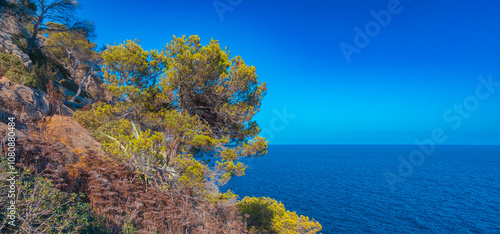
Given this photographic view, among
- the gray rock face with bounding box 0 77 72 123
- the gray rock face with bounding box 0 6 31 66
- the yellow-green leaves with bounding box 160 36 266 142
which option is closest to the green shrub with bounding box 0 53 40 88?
the gray rock face with bounding box 0 77 72 123

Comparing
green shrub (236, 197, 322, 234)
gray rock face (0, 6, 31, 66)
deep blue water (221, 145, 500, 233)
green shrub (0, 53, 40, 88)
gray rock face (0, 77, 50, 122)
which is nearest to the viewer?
gray rock face (0, 77, 50, 122)

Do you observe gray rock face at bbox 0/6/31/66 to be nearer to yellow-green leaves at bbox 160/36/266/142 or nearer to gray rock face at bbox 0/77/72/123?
gray rock face at bbox 0/77/72/123

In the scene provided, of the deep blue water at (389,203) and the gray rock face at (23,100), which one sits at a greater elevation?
the deep blue water at (389,203)

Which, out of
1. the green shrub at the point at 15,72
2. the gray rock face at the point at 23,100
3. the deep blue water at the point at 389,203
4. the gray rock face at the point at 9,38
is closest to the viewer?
the gray rock face at the point at 23,100

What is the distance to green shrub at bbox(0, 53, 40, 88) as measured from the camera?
12.1 m

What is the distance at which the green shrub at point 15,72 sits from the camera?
12.1 metres

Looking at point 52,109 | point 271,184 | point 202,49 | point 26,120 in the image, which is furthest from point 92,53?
point 271,184

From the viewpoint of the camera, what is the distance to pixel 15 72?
12734mm

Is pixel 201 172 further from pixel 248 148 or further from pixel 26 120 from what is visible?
pixel 26 120

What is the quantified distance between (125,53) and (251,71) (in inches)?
240

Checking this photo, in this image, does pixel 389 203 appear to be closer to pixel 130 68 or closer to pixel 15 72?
pixel 130 68

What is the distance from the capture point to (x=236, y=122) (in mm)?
12125

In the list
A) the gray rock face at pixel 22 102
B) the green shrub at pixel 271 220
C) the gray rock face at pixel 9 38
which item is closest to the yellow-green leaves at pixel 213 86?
the gray rock face at pixel 22 102

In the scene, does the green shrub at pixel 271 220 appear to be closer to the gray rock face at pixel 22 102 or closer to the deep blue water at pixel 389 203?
the deep blue water at pixel 389 203
